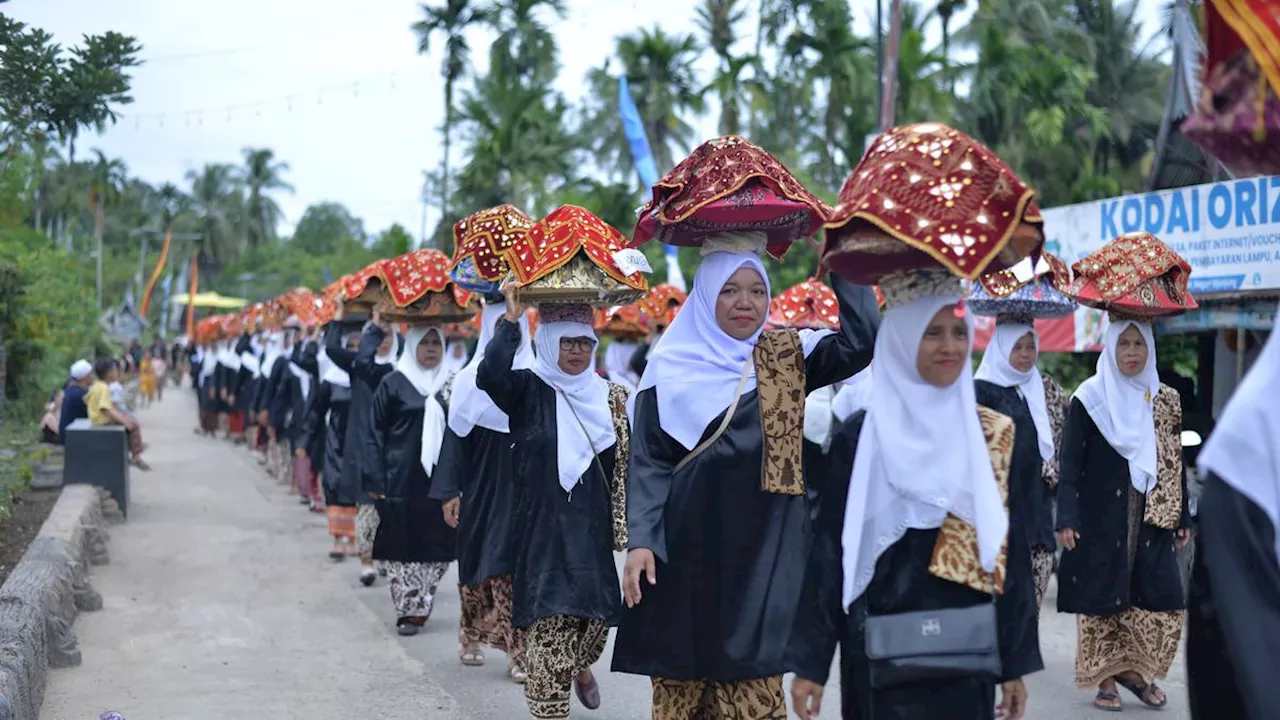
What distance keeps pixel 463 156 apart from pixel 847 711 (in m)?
32.6

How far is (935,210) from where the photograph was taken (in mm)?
3707

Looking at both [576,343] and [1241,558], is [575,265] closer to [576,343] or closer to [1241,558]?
[576,343]

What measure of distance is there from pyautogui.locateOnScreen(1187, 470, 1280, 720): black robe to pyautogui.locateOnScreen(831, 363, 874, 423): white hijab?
5.32m

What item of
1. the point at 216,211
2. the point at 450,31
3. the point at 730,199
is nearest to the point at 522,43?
the point at 450,31

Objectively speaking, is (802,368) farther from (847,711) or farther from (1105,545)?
(1105,545)

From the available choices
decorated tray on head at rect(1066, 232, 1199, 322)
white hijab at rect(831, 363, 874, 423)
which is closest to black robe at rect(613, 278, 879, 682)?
decorated tray on head at rect(1066, 232, 1199, 322)

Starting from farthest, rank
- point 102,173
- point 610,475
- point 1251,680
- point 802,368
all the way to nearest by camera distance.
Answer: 1. point 102,173
2. point 610,475
3. point 802,368
4. point 1251,680

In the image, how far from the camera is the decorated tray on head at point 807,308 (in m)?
10.6

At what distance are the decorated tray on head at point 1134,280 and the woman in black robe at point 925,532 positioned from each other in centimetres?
347

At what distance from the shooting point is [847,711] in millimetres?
4094

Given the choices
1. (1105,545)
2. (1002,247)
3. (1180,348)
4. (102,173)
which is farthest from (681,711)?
(102,173)

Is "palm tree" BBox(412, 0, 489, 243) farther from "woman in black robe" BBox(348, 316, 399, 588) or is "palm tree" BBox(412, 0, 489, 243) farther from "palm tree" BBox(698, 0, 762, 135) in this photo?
"woman in black robe" BBox(348, 316, 399, 588)

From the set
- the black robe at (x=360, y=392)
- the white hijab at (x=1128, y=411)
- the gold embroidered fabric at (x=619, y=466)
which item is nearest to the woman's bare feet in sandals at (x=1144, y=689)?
the white hijab at (x=1128, y=411)

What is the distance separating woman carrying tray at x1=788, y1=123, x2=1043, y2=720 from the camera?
12.3ft
